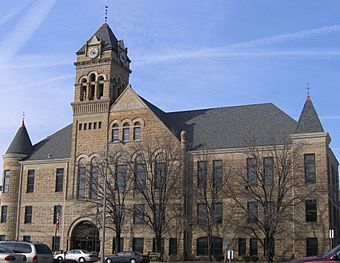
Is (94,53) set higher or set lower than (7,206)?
higher

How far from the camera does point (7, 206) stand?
65.2 metres

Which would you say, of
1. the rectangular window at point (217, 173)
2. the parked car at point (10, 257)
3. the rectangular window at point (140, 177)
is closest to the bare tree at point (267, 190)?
the rectangular window at point (217, 173)

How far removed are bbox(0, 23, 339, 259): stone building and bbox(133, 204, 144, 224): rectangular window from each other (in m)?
0.48

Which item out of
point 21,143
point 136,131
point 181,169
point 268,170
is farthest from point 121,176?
point 21,143

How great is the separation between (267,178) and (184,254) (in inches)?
437

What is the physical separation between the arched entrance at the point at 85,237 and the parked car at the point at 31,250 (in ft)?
113

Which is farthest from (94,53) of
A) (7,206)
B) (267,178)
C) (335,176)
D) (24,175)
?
(335,176)

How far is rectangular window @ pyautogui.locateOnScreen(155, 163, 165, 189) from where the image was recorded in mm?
53781

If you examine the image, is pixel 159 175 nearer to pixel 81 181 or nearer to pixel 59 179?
pixel 81 181

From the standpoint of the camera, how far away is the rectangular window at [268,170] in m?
51.8

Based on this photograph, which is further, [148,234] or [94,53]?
[94,53]

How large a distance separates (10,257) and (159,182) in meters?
32.0

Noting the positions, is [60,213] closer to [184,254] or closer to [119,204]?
[119,204]

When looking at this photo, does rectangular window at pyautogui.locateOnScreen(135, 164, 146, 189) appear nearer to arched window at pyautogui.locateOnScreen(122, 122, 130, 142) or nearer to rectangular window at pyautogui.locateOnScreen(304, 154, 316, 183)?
arched window at pyautogui.locateOnScreen(122, 122, 130, 142)
